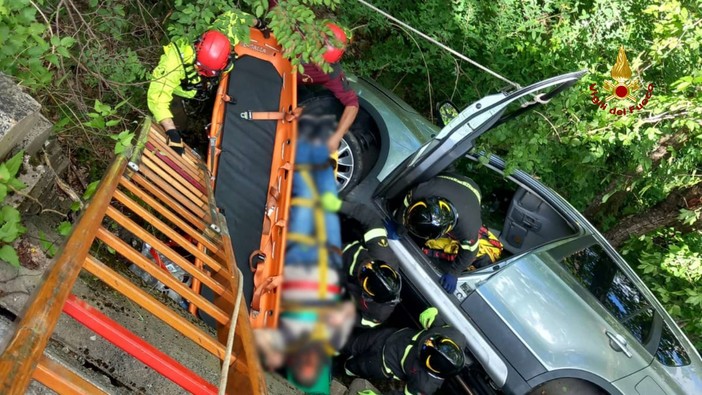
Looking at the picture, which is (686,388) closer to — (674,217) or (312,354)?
(674,217)

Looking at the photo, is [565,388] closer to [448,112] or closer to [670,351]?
[670,351]

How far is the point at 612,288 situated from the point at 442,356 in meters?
1.83

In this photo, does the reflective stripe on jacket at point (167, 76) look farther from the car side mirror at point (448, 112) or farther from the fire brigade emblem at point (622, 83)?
the fire brigade emblem at point (622, 83)

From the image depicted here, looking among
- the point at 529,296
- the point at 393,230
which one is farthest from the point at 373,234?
the point at 529,296

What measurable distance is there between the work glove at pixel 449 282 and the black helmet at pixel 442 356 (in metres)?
0.62

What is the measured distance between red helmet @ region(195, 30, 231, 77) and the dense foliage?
Result: 0.16 meters

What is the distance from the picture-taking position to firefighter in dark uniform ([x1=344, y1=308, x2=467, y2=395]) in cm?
314

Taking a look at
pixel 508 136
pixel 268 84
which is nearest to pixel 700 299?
pixel 508 136

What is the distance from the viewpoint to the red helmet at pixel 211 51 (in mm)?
3482

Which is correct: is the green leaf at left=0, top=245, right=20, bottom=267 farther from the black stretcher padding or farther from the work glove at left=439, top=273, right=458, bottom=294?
the work glove at left=439, top=273, right=458, bottom=294

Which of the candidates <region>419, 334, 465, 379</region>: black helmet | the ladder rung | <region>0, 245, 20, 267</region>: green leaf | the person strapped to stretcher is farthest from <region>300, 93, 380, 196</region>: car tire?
the person strapped to stretcher

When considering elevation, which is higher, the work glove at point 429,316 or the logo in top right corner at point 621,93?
the logo in top right corner at point 621,93

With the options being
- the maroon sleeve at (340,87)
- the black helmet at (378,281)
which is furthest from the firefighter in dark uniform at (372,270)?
the maroon sleeve at (340,87)

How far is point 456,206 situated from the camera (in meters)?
3.42
